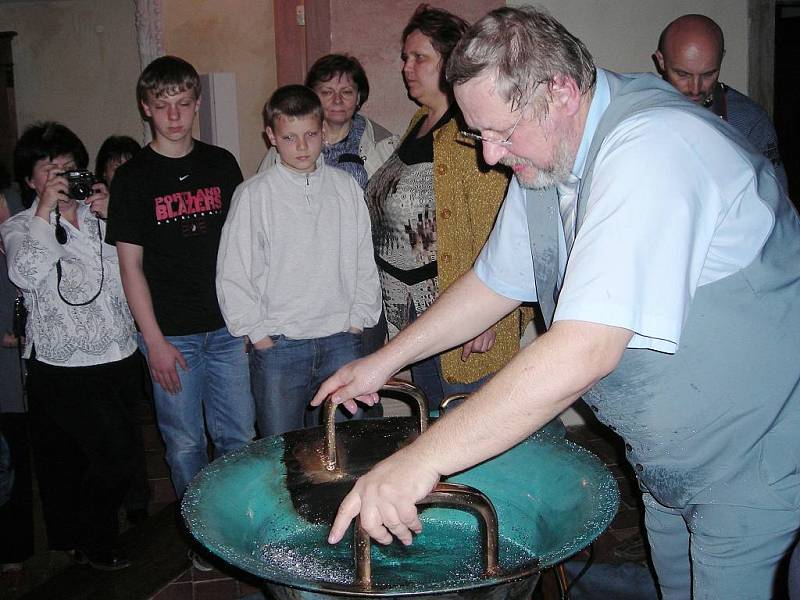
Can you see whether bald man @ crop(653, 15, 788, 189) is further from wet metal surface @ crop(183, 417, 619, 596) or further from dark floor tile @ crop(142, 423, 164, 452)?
dark floor tile @ crop(142, 423, 164, 452)

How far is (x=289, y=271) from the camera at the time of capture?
10.4ft

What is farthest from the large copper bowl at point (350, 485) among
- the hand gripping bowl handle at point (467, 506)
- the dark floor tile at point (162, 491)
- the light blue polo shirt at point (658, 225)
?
→ the dark floor tile at point (162, 491)

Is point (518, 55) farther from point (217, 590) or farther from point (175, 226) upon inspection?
point (217, 590)

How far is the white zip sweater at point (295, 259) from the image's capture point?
10.2 ft

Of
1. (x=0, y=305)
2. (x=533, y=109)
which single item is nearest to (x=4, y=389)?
(x=0, y=305)

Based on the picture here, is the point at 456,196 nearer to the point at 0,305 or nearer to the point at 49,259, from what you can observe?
the point at 49,259

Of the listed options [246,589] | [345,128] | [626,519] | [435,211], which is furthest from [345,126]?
[626,519]

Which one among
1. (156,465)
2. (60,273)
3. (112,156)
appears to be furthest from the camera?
(156,465)

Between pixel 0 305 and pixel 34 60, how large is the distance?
19.4 feet

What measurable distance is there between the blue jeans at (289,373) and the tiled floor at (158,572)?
1.88 ft

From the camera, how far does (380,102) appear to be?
404cm

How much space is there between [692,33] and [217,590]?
3021mm

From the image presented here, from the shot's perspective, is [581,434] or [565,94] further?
[581,434]

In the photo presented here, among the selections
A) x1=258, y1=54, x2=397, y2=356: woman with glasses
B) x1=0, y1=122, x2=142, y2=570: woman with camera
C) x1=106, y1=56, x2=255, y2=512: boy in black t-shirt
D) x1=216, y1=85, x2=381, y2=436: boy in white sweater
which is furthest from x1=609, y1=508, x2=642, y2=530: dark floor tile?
x1=0, y1=122, x2=142, y2=570: woman with camera
